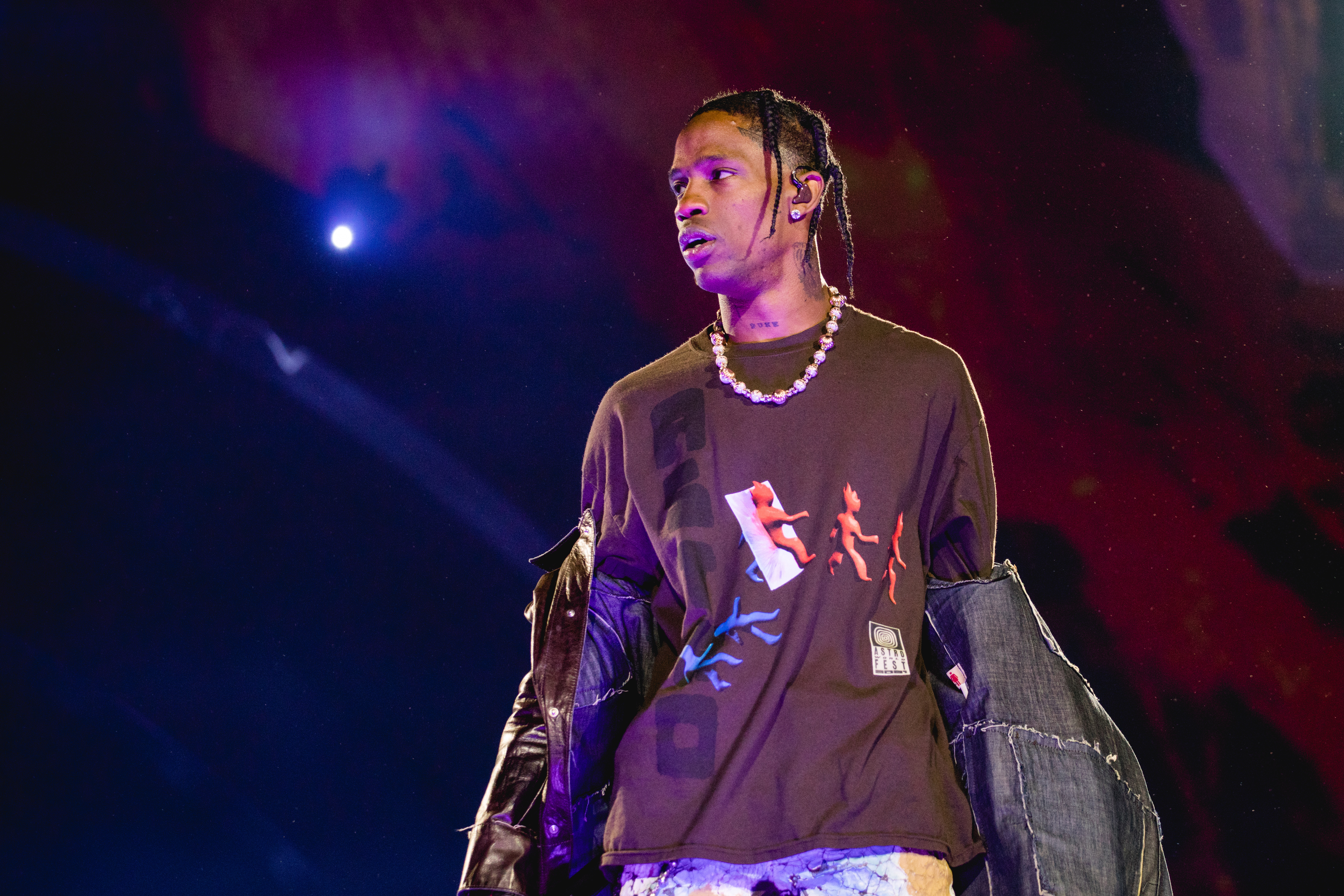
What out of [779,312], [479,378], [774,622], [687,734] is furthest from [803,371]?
[479,378]

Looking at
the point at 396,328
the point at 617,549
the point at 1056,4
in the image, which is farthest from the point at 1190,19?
the point at 396,328

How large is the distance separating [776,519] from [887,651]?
0.94 ft

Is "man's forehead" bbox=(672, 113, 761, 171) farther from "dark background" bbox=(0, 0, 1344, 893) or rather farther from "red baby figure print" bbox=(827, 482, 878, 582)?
"dark background" bbox=(0, 0, 1344, 893)

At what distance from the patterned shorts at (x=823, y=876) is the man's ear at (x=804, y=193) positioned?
1.18 metres

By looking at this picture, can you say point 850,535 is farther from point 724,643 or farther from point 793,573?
point 724,643

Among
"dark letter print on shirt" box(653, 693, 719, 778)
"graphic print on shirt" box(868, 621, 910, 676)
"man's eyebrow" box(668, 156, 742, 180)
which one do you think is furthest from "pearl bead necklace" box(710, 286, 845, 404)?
"dark letter print on shirt" box(653, 693, 719, 778)

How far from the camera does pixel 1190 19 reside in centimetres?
290

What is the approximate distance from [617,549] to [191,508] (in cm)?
245

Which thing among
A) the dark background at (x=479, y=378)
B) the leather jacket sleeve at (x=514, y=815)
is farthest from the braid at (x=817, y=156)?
the dark background at (x=479, y=378)

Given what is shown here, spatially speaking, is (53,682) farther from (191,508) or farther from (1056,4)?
(1056,4)

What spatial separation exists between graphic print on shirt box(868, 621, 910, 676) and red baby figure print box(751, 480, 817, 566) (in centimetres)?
16

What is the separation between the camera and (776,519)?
1706 millimetres

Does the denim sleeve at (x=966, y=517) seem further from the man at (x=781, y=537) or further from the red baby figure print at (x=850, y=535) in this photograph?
the red baby figure print at (x=850, y=535)

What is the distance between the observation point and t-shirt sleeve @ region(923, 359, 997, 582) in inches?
68.3
